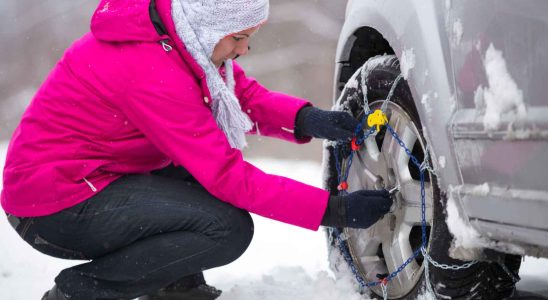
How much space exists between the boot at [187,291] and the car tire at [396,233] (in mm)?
524

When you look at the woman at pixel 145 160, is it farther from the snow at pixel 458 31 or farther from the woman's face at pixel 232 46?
the snow at pixel 458 31

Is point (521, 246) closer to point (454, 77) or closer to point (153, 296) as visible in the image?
point (454, 77)

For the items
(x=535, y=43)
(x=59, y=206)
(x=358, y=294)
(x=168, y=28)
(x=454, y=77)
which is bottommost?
(x=59, y=206)

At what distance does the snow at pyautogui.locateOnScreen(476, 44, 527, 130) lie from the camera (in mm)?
1520

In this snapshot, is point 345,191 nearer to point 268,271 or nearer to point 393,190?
point 393,190

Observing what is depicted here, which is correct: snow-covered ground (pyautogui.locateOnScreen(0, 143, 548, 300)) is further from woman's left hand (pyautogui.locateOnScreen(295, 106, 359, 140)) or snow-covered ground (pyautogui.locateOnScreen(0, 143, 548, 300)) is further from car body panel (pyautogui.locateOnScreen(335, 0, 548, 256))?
car body panel (pyautogui.locateOnScreen(335, 0, 548, 256))

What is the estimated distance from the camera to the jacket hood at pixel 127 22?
7.08 feet

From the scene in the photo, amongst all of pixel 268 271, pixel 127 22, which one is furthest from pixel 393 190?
pixel 268 271

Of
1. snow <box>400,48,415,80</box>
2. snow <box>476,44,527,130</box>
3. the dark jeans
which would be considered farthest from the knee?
snow <box>476,44,527,130</box>

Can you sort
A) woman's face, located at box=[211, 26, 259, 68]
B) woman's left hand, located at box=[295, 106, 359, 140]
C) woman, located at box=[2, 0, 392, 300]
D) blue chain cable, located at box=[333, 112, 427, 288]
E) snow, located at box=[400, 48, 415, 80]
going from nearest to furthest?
snow, located at box=[400, 48, 415, 80]
blue chain cable, located at box=[333, 112, 427, 288]
woman, located at box=[2, 0, 392, 300]
woman's face, located at box=[211, 26, 259, 68]
woman's left hand, located at box=[295, 106, 359, 140]

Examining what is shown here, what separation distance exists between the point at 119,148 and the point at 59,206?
28cm

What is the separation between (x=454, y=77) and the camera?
67.4 inches

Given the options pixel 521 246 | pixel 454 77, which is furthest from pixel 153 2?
pixel 521 246

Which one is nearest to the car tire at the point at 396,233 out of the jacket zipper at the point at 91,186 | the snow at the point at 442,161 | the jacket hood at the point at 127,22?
the snow at the point at 442,161
